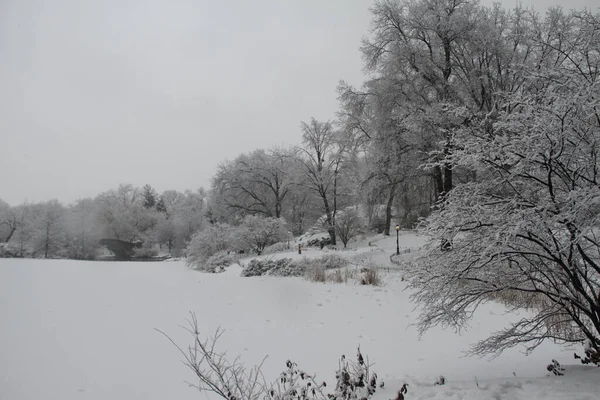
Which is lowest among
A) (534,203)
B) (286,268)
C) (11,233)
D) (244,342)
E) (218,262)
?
(244,342)

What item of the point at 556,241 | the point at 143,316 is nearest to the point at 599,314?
the point at 556,241

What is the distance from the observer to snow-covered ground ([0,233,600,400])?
331cm

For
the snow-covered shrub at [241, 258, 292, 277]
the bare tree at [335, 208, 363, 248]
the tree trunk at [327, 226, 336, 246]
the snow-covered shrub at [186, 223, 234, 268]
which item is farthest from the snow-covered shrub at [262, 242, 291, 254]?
the snow-covered shrub at [241, 258, 292, 277]

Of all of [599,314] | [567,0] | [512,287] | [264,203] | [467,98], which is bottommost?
[599,314]

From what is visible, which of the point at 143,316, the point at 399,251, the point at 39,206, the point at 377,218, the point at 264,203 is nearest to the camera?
the point at 143,316

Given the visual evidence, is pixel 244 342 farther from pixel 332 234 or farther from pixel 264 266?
pixel 332 234

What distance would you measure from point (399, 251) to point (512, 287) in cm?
1155

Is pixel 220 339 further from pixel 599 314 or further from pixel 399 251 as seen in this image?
pixel 399 251

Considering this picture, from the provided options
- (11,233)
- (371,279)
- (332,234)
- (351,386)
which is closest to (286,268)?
(371,279)

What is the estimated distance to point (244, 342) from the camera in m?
5.02

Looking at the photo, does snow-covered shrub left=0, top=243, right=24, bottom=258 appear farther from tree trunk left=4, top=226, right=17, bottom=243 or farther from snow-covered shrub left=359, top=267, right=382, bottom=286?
snow-covered shrub left=359, top=267, right=382, bottom=286

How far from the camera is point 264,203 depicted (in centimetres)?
2833

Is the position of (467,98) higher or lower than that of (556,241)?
higher

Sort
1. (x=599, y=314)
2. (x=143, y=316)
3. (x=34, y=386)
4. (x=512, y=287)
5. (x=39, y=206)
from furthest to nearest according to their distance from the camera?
(x=39, y=206) → (x=143, y=316) → (x=34, y=386) → (x=512, y=287) → (x=599, y=314)
